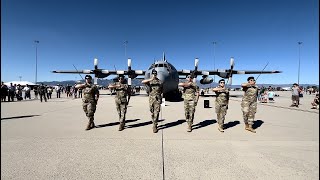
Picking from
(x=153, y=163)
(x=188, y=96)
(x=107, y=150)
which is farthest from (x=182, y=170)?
(x=188, y=96)

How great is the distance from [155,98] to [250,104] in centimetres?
322

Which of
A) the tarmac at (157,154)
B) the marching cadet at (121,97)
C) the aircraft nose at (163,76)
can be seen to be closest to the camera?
the tarmac at (157,154)

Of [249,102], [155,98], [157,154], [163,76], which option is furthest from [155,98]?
[163,76]

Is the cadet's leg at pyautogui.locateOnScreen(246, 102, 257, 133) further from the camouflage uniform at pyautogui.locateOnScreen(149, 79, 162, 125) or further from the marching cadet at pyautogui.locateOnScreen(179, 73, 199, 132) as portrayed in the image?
the camouflage uniform at pyautogui.locateOnScreen(149, 79, 162, 125)

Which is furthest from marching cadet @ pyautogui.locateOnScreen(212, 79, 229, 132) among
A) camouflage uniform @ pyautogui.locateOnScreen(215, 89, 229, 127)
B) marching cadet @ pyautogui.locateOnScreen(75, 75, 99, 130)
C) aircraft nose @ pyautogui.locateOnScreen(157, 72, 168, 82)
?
aircraft nose @ pyautogui.locateOnScreen(157, 72, 168, 82)

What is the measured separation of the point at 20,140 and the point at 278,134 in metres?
7.45

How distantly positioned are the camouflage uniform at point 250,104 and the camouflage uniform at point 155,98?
295cm

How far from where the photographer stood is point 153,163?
4.37 metres

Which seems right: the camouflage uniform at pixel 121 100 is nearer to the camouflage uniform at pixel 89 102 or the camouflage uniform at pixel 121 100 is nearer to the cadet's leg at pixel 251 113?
the camouflage uniform at pixel 89 102

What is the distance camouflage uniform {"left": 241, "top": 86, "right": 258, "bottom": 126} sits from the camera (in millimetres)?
7570

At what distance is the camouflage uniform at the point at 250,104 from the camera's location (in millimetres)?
7570

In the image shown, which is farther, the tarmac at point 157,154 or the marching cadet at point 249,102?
the marching cadet at point 249,102

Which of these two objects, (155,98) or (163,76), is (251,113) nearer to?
(155,98)

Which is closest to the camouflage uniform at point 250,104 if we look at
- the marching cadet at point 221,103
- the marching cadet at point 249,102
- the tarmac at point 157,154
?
the marching cadet at point 249,102
